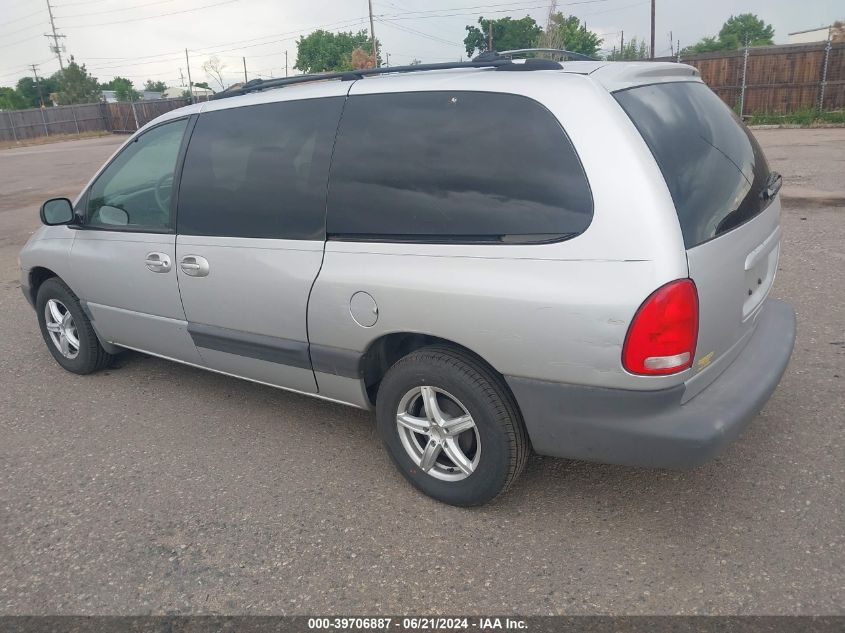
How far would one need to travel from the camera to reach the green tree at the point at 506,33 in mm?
79000

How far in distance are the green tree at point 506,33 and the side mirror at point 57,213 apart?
7946 cm

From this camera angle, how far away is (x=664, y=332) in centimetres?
236

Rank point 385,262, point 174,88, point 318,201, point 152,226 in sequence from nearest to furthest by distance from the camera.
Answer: point 385,262, point 318,201, point 152,226, point 174,88

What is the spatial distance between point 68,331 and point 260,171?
2286 millimetres

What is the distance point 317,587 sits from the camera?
2.58 m

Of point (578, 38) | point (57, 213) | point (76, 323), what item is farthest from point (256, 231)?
point (578, 38)

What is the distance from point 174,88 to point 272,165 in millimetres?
92970

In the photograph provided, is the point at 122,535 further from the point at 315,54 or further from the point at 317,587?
the point at 315,54

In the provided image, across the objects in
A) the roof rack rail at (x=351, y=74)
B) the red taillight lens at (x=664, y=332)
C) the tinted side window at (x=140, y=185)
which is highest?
the roof rack rail at (x=351, y=74)

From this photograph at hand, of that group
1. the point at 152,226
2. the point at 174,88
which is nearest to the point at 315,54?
the point at 174,88

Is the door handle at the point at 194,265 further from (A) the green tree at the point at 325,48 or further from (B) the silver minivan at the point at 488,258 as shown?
(A) the green tree at the point at 325,48

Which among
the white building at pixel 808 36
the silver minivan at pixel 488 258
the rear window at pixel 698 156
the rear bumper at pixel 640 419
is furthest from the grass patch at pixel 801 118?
the white building at pixel 808 36

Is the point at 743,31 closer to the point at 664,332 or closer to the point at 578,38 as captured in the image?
the point at 578,38

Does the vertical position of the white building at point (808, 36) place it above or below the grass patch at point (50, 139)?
above
